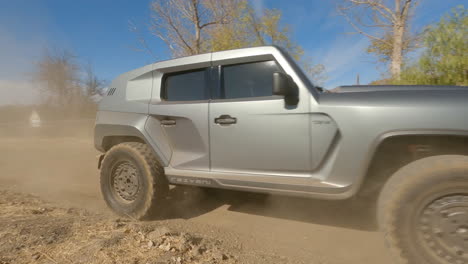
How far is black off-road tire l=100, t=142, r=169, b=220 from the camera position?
335cm

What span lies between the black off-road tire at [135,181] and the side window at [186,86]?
2.33 feet

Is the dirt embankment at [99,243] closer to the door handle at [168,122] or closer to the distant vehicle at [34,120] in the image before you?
the door handle at [168,122]

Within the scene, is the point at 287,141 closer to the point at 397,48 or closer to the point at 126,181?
the point at 126,181

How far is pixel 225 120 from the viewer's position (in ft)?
9.48

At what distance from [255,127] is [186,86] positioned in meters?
1.12

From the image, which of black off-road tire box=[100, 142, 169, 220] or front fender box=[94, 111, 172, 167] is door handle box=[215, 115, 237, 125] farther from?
black off-road tire box=[100, 142, 169, 220]

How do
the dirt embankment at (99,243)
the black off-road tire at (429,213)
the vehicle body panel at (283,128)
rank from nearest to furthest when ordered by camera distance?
the black off-road tire at (429,213)
the vehicle body panel at (283,128)
the dirt embankment at (99,243)

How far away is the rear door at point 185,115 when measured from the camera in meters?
3.07

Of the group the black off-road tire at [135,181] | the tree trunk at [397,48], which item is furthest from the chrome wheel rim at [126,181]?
the tree trunk at [397,48]

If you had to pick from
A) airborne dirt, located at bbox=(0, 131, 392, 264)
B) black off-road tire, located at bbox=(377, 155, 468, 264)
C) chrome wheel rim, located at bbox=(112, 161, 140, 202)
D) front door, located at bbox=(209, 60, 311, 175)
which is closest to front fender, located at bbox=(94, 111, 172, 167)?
chrome wheel rim, located at bbox=(112, 161, 140, 202)

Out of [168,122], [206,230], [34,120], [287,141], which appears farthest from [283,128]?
[34,120]

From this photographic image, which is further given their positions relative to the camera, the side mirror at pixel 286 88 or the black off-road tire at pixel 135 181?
the black off-road tire at pixel 135 181

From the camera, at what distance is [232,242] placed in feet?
9.72

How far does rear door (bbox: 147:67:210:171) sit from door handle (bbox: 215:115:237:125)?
0.16m
